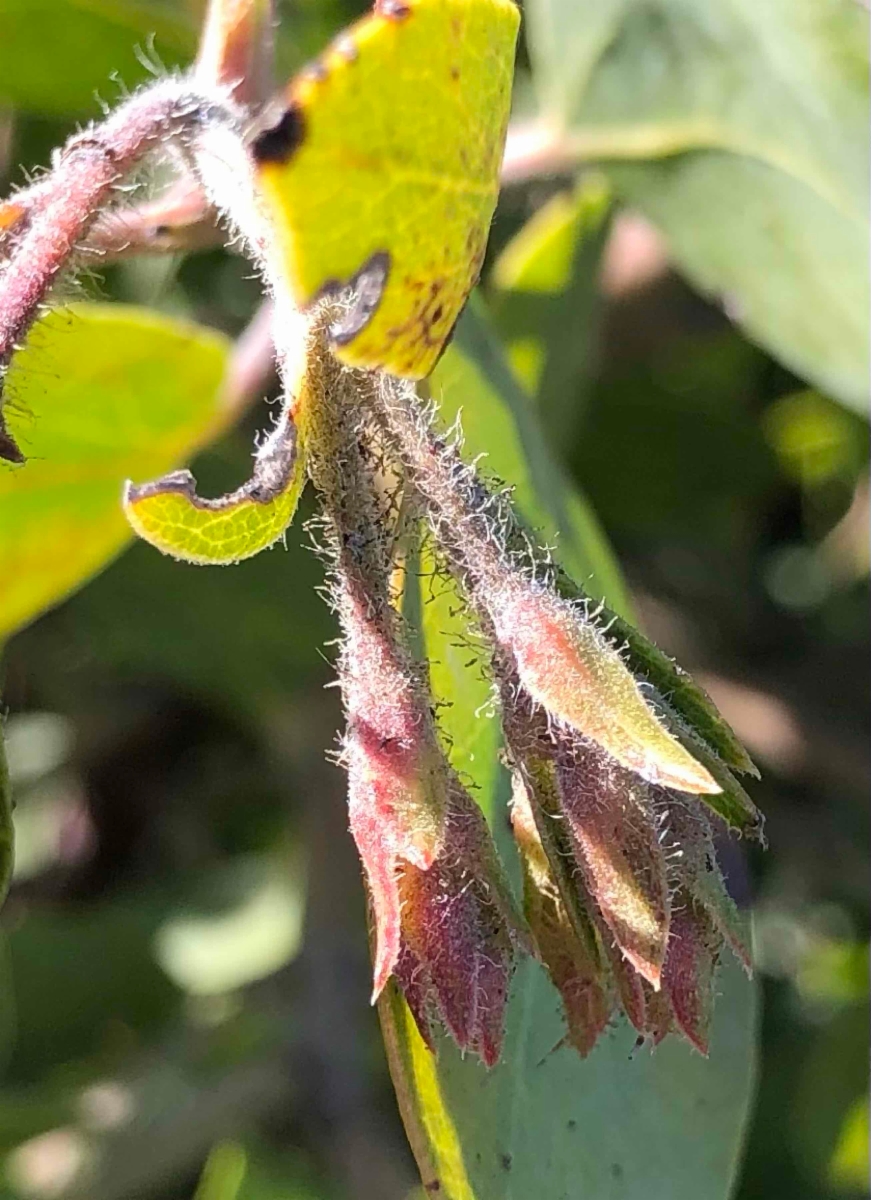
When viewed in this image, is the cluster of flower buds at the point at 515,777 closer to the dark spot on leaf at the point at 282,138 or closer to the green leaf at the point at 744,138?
the dark spot on leaf at the point at 282,138

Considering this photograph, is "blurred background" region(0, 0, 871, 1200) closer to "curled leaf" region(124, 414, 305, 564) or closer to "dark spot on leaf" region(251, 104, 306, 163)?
"curled leaf" region(124, 414, 305, 564)

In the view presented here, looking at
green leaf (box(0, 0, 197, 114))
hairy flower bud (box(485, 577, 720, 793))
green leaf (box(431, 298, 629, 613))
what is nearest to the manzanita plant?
hairy flower bud (box(485, 577, 720, 793))

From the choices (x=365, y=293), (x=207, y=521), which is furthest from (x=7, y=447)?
(x=365, y=293)

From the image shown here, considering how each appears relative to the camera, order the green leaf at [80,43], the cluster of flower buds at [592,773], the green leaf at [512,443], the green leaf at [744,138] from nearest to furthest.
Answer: the cluster of flower buds at [592,773] → the green leaf at [512,443] → the green leaf at [744,138] → the green leaf at [80,43]

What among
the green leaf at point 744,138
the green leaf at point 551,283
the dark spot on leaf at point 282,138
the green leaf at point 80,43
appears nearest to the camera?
the dark spot on leaf at point 282,138

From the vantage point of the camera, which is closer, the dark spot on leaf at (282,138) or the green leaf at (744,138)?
the dark spot on leaf at (282,138)

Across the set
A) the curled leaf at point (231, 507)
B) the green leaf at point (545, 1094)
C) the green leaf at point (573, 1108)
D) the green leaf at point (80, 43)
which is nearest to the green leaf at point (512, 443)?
the green leaf at point (545, 1094)
